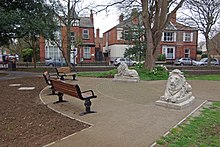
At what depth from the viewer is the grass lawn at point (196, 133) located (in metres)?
3.75

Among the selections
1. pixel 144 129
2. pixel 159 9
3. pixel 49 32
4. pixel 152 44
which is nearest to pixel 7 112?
pixel 144 129

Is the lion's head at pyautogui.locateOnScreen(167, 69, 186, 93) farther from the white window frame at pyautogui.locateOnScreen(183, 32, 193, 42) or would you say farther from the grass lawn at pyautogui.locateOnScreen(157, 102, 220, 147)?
the white window frame at pyautogui.locateOnScreen(183, 32, 193, 42)

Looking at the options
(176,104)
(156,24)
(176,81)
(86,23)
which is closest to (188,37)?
(86,23)

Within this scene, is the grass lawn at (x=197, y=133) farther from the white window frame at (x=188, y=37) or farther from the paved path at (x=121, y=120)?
the white window frame at (x=188, y=37)

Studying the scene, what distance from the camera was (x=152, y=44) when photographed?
16.1 meters

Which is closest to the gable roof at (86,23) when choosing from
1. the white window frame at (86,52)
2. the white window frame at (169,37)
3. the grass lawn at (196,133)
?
the white window frame at (86,52)

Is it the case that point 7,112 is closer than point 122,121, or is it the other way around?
point 122,121

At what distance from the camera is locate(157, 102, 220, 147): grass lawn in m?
3.75

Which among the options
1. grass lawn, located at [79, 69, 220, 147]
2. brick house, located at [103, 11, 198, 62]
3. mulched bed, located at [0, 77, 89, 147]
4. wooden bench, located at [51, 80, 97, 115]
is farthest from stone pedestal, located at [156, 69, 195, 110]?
brick house, located at [103, 11, 198, 62]

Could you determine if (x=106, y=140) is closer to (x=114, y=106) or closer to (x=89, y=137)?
(x=89, y=137)

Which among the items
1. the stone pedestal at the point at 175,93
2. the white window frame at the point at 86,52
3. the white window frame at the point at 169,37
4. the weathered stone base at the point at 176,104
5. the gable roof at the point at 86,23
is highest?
the gable roof at the point at 86,23

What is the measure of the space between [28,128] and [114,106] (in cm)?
277

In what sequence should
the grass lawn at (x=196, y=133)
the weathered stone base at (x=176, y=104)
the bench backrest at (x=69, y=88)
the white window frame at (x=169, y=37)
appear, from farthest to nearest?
the white window frame at (x=169, y=37) < the weathered stone base at (x=176, y=104) < the bench backrest at (x=69, y=88) < the grass lawn at (x=196, y=133)

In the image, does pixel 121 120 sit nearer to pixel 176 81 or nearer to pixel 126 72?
pixel 176 81
